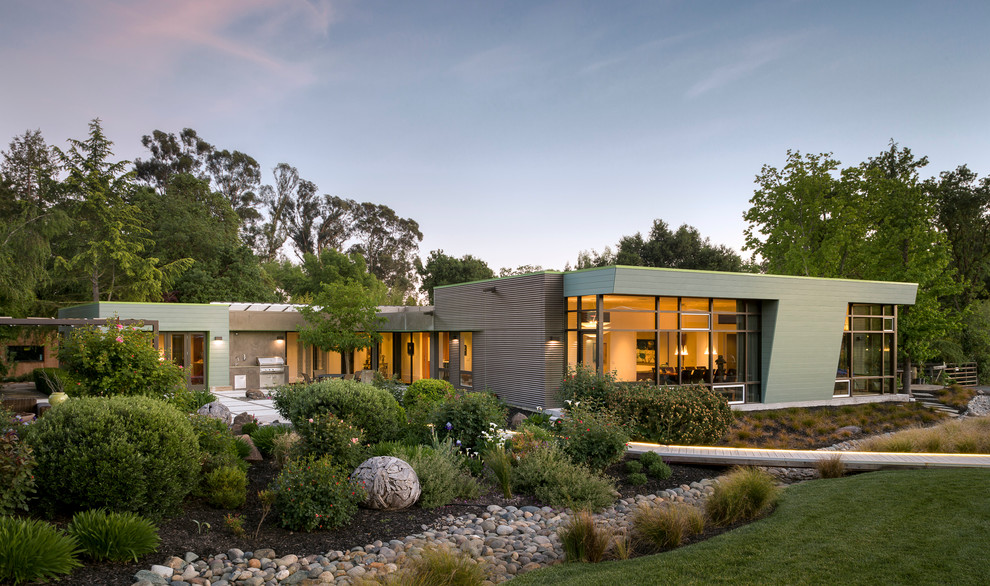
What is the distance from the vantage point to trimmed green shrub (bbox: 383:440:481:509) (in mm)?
6602

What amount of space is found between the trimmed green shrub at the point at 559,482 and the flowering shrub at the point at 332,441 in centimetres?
207

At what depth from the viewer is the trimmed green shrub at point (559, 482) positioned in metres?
6.84

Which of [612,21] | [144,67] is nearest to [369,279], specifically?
[144,67]

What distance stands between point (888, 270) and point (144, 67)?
89.0 ft

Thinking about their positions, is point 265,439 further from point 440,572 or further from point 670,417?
point 670,417

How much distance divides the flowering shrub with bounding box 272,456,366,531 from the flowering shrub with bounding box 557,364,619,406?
6.09 metres

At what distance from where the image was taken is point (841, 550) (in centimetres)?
459

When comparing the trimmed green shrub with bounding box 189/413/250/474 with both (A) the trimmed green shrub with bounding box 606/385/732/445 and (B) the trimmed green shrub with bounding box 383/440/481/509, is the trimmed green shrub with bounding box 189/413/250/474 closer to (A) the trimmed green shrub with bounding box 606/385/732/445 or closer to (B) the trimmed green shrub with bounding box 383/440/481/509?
(B) the trimmed green shrub with bounding box 383/440/481/509

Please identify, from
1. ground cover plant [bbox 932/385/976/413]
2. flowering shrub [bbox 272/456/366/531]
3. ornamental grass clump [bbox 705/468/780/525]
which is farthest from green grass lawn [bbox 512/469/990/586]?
ground cover plant [bbox 932/385/976/413]

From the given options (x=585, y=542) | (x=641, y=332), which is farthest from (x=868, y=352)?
(x=585, y=542)

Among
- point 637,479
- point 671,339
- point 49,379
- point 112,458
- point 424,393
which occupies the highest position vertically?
point 671,339

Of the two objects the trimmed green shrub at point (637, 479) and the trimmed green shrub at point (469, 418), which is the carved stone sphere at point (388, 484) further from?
the trimmed green shrub at point (637, 479)

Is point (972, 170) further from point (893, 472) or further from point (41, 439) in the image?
point (41, 439)

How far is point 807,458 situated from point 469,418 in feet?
16.7
